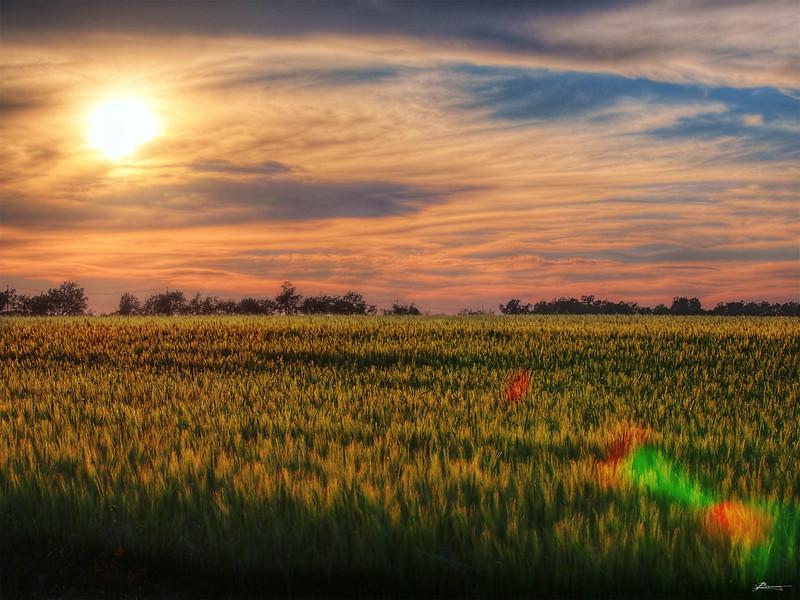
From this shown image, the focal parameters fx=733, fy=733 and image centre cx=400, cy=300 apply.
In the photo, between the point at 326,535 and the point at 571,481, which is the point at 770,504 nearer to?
the point at 571,481

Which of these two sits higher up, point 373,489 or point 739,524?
point 373,489

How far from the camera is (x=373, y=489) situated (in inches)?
227

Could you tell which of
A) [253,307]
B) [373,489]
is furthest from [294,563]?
[253,307]

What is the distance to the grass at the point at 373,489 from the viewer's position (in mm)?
4969

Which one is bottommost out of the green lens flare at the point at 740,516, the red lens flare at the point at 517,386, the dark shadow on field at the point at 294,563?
the dark shadow on field at the point at 294,563

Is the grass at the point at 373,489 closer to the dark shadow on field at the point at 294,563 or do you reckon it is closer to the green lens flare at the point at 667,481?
the dark shadow on field at the point at 294,563

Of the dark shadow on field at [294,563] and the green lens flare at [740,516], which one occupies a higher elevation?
the green lens flare at [740,516]

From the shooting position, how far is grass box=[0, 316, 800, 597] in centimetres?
497

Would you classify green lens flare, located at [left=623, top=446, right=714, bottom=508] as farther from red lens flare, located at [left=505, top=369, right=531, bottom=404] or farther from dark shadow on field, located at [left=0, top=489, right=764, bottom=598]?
red lens flare, located at [left=505, top=369, right=531, bottom=404]

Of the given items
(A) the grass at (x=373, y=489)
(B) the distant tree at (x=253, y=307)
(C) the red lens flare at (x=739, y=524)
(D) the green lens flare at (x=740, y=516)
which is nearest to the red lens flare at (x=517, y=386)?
(A) the grass at (x=373, y=489)

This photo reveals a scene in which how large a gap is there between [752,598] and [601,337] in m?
18.4

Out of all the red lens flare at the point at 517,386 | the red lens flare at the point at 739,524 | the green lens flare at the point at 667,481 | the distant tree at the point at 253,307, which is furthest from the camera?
the distant tree at the point at 253,307

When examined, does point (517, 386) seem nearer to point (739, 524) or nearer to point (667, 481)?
point (667, 481)

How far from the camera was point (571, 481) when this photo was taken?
20.0 feet
